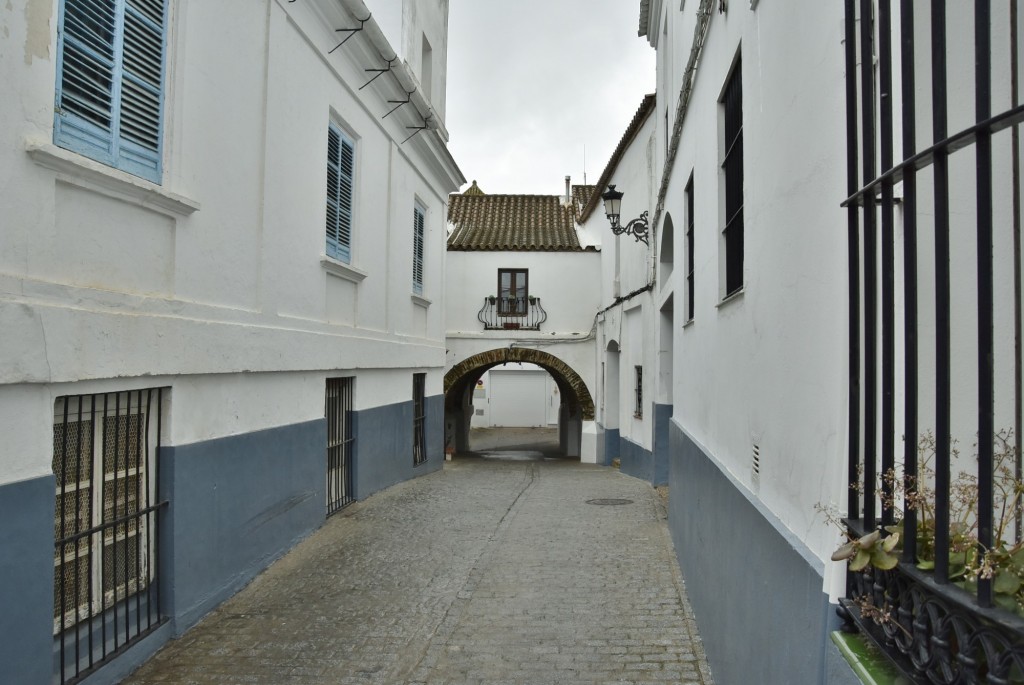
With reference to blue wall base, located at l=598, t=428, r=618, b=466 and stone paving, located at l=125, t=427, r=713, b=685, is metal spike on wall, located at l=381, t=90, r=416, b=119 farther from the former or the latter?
blue wall base, located at l=598, t=428, r=618, b=466

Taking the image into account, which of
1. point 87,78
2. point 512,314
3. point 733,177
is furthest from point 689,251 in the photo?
point 512,314

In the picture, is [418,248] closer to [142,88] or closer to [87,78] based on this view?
[142,88]

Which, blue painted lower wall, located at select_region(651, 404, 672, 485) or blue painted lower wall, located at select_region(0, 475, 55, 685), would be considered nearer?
blue painted lower wall, located at select_region(0, 475, 55, 685)

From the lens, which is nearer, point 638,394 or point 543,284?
point 638,394

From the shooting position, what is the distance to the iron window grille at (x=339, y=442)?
31.1ft

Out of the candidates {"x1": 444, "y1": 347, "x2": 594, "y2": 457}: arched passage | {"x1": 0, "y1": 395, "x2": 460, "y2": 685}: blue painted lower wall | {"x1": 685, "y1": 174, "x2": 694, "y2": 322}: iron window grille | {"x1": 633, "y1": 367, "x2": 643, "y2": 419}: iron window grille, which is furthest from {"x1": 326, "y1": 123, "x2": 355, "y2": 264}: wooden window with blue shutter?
{"x1": 444, "y1": 347, "x2": 594, "y2": 457}: arched passage

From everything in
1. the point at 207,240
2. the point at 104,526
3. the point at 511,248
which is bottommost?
the point at 104,526

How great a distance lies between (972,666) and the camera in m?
1.63

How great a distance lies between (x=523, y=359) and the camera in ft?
67.3

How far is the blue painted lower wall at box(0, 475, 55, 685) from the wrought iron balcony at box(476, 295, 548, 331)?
16674 mm

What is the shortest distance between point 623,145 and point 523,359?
6.38m

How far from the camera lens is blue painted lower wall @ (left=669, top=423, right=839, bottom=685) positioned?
9.00 ft

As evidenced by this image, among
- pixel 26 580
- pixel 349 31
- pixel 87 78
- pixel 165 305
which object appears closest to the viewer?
pixel 26 580

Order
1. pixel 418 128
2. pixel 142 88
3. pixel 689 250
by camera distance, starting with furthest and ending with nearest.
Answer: pixel 418 128 → pixel 689 250 → pixel 142 88
